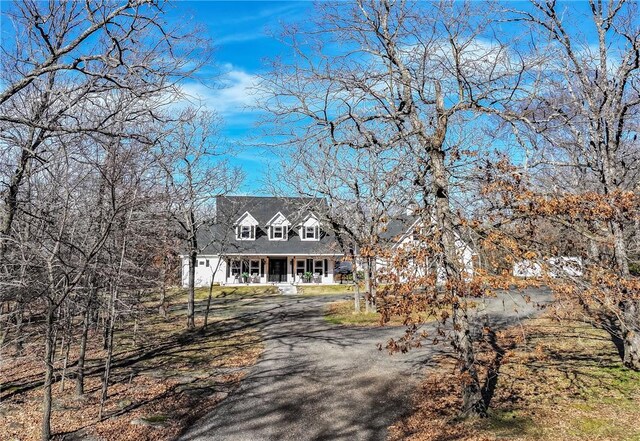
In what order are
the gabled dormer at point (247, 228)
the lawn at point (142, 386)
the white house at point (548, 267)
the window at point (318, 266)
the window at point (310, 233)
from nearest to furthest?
→ the white house at point (548, 267), the lawn at point (142, 386), the gabled dormer at point (247, 228), the window at point (318, 266), the window at point (310, 233)

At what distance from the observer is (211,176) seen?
2012cm

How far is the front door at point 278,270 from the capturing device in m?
37.5

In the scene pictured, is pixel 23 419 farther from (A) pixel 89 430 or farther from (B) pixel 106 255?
(B) pixel 106 255

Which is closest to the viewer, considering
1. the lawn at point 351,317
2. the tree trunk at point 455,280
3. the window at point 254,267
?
the tree trunk at point 455,280

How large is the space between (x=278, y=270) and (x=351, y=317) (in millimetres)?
17723

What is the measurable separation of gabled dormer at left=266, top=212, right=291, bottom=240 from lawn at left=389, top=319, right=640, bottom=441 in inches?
1018

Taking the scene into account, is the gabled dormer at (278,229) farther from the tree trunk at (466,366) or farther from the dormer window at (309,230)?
the tree trunk at (466,366)

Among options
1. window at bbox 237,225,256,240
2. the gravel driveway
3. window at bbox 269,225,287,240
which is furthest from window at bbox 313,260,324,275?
the gravel driveway

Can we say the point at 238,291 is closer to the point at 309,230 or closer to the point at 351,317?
the point at 309,230

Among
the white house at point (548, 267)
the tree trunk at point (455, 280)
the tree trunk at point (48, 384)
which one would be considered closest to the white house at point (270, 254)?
the tree trunk at point (455, 280)

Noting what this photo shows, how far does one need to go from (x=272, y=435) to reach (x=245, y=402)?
6.14ft

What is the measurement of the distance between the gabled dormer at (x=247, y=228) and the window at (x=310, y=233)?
3.99 meters

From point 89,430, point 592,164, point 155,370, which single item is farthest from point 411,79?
point 155,370

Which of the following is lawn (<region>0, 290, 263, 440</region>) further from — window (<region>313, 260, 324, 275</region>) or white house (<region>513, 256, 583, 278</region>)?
window (<region>313, 260, 324, 275</region>)
